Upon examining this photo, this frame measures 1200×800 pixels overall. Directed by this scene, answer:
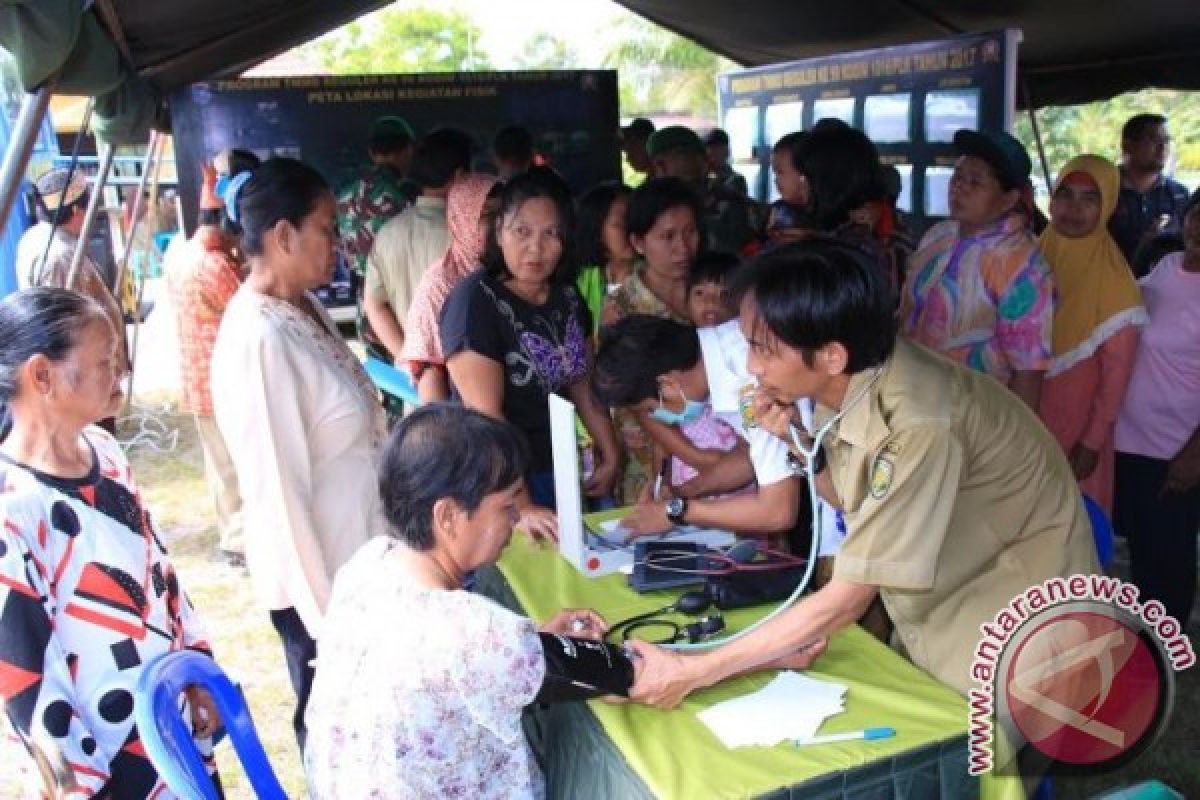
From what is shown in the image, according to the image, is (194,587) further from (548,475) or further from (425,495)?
(425,495)

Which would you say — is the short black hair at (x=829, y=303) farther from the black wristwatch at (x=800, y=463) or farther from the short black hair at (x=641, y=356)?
the short black hair at (x=641, y=356)

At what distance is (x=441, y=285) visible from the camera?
112 inches

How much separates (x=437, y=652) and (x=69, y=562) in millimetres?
574

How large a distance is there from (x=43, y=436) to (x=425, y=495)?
0.57 metres

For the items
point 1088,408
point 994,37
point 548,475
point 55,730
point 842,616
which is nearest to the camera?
point 55,730

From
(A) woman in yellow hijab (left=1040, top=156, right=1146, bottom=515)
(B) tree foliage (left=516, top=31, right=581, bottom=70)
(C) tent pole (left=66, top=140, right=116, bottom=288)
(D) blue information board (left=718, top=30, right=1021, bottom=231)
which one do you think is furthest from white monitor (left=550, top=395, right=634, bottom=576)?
(B) tree foliage (left=516, top=31, right=581, bottom=70)

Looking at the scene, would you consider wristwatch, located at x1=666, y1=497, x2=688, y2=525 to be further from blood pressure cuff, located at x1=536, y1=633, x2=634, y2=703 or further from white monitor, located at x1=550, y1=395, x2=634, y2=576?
blood pressure cuff, located at x1=536, y1=633, x2=634, y2=703

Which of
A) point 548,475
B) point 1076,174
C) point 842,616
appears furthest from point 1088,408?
point 842,616

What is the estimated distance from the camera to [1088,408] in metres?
2.86

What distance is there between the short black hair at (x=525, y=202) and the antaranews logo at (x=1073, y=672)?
1346mm

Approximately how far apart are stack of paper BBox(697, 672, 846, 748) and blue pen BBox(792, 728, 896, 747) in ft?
0.03

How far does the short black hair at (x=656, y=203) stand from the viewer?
2.60 m

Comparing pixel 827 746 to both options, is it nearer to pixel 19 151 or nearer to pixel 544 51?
pixel 19 151

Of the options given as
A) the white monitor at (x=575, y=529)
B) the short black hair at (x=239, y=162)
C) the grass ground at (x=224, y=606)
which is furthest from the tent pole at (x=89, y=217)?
the white monitor at (x=575, y=529)
